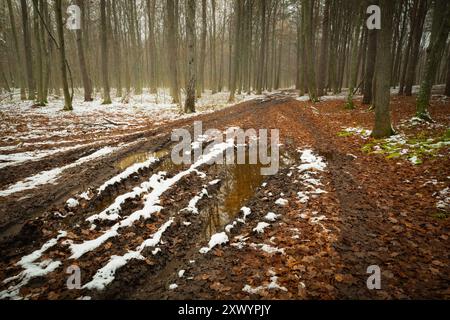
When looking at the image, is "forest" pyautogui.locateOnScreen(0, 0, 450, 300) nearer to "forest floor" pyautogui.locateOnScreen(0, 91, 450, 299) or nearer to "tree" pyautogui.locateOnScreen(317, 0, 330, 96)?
"forest floor" pyautogui.locateOnScreen(0, 91, 450, 299)

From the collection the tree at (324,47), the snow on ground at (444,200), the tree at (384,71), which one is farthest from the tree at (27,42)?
the snow on ground at (444,200)

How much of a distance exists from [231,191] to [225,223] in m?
1.29

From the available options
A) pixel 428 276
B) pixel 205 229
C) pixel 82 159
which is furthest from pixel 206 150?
pixel 428 276

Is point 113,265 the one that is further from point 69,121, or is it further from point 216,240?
point 69,121

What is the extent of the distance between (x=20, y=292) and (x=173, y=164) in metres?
4.35

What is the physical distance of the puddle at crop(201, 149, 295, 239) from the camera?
15.5 ft

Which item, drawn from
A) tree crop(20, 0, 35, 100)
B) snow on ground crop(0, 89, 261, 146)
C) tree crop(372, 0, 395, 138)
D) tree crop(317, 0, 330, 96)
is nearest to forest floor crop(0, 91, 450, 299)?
tree crop(372, 0, 395, 138)

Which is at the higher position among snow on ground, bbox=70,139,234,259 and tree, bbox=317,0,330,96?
tree, bbox=317,0,330,96

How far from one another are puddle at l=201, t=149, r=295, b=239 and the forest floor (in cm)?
3

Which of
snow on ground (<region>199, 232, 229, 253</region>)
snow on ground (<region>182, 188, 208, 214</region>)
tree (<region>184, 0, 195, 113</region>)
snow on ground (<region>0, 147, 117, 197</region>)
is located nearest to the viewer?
snow on ground (<region>199, 232, 229, 253</region>)

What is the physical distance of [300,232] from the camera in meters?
4.30

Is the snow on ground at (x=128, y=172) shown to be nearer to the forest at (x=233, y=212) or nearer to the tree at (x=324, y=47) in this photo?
the forest at (x=233, y=212)

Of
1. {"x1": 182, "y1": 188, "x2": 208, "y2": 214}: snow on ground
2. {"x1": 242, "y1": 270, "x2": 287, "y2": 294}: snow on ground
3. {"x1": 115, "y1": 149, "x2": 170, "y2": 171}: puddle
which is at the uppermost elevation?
{"x1": 115, "y1": 149, "x2": 170, "y2": 171}: puddle
